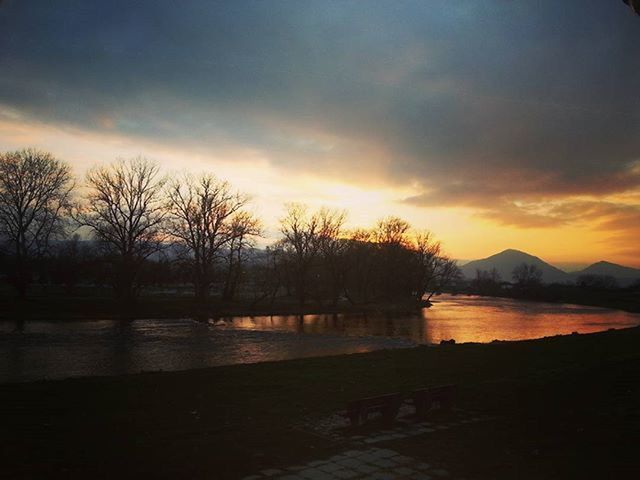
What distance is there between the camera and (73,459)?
6246 mm

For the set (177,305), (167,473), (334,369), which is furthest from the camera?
(177,305)

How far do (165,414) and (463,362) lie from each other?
10603 millimetres

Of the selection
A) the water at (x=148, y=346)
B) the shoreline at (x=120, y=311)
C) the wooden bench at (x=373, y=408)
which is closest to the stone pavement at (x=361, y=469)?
the wooden bench at (x=373, y=408)

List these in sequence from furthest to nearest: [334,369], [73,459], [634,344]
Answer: [634,344]
[334,369]
[73,459]

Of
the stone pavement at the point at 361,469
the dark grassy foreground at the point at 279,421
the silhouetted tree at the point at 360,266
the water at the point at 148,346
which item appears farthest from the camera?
the silhouetted tree at the point at 360,266

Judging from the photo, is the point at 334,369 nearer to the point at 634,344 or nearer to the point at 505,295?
the point at 634,344

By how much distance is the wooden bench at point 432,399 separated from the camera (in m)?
8.76

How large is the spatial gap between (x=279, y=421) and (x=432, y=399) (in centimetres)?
283

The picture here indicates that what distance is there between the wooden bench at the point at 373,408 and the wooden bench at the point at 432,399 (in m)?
0.56

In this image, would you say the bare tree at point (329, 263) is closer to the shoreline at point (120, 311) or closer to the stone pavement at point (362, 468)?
the shoreline at point (120, 311)

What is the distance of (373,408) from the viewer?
8.02 meters

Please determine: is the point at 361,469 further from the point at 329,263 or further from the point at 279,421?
the point at 329,263

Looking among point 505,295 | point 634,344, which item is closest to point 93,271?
point 634,344

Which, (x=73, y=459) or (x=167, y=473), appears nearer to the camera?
(x=167, y=473)
